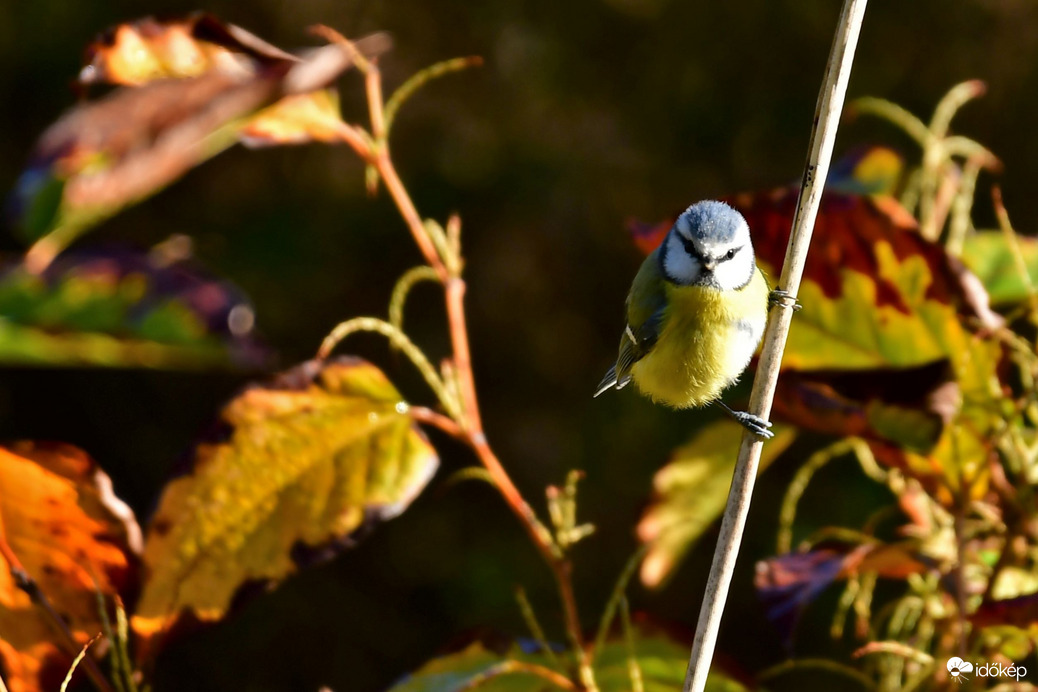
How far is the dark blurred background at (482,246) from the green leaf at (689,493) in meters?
0.94

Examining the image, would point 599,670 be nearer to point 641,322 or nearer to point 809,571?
point 809,571

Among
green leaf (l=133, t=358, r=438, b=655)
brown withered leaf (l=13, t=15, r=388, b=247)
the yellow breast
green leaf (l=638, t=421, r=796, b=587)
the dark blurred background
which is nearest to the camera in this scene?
brown withered leaf (l=13, t=15, r=388, b=247)

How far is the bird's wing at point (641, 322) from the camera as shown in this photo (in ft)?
3.73

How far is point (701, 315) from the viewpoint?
3.59 feet

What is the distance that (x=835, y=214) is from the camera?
0.73 meters

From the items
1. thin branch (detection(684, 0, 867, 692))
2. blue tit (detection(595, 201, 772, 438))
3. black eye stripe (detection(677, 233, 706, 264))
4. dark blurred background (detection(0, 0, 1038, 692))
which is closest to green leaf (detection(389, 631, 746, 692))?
thin branch (detection(684, 0, 867, 692))

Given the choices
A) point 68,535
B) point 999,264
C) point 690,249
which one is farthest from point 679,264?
point 68,535

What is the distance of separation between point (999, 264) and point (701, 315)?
0.31 m

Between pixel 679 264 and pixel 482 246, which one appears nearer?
pixel 679 264

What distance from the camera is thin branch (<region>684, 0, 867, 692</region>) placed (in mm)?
622

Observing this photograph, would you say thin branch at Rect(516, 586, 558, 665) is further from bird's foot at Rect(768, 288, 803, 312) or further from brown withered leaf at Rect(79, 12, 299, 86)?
brown withered leaf at Rect(79, 12, 299, 86)

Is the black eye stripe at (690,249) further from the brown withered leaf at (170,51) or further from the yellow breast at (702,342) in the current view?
the brown withered leaf at (170,51)

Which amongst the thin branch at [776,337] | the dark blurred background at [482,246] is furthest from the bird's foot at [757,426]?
the dark blurred background at [482,246]

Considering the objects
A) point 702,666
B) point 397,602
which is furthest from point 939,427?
point 397,602
